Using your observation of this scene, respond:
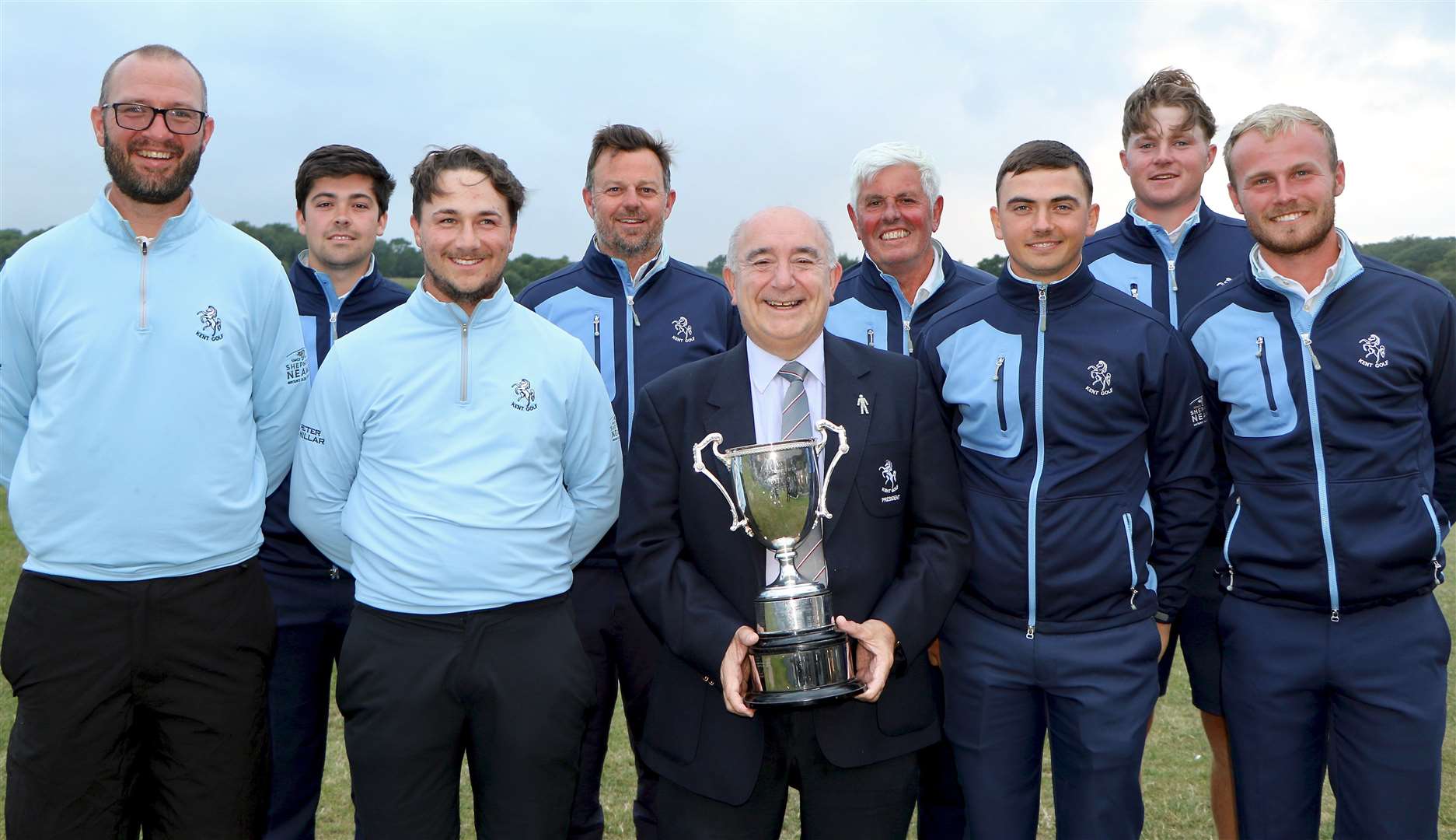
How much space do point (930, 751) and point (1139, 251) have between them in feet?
6.65

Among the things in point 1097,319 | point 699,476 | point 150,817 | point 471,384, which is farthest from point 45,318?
point 1097,319

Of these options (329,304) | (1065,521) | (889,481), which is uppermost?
(329,304)

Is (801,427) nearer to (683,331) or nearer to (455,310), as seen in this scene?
(455,310)

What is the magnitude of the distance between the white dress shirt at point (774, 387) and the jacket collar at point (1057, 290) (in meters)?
0.63

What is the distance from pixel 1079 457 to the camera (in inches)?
123

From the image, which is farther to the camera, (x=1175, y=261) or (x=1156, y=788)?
(x=1156, y=788)

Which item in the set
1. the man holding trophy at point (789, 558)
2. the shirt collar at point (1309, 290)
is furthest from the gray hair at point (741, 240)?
the shirt collar at point (1309, 290)

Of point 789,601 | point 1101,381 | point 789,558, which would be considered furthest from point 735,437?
point 1101,381

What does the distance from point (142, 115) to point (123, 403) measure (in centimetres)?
84

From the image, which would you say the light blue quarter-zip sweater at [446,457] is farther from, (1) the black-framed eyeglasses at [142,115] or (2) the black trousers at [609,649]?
(1) the black-framed eyeglasses at [142,115]

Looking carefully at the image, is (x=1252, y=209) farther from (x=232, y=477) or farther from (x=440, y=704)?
(x=232, y=477)

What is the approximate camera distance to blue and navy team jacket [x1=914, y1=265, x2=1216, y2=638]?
3107 mm

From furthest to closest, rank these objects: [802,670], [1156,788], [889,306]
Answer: [1156,788] → [889,306] → [802,670]

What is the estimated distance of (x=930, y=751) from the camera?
12.3ft
